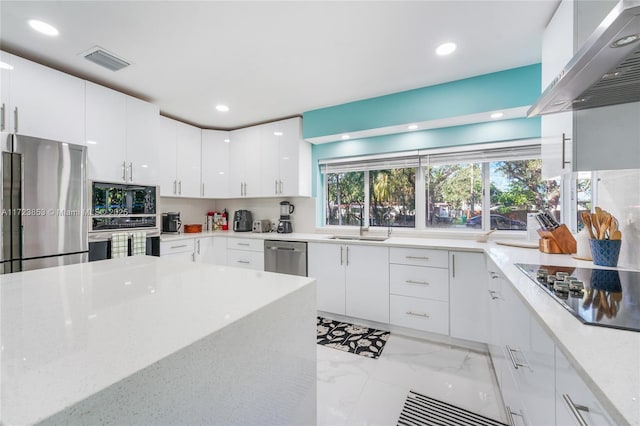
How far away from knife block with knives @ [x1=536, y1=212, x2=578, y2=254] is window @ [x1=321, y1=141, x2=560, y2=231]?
0.74 meters

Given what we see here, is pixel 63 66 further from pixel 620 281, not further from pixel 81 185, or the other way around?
pixel 620 281

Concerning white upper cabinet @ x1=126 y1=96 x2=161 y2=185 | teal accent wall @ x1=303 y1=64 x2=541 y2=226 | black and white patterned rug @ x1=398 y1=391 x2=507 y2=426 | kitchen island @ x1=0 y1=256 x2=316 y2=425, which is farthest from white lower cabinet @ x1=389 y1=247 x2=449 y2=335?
white upper cabinet @ x1=126 y1=96 x2=161 y2=185

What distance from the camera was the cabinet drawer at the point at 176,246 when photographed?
3020 mm

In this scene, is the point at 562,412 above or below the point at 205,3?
below

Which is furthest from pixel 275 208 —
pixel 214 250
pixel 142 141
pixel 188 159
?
pixel 142 141

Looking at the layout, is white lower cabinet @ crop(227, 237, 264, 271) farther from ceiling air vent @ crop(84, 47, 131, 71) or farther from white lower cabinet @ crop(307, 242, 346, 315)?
ceiling air vent @ crop(84, 47, 131, 71)

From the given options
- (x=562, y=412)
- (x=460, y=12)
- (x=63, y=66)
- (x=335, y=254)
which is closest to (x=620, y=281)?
A: (x=562, y=412)

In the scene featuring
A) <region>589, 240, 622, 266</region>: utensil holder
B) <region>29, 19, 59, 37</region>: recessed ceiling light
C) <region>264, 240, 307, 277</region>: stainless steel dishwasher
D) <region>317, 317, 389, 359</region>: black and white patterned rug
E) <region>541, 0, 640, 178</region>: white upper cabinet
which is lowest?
<region>317, 317, 389, 359</region>: black and white patterned rug

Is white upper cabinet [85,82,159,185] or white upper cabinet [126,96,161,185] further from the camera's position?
white upper cabinet [126,96,161,185]

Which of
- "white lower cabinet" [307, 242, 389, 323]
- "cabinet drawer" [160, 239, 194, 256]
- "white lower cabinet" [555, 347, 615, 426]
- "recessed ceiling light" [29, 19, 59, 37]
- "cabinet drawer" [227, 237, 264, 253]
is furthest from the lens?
"cabinet drawer" [227, 237, 264, 253]

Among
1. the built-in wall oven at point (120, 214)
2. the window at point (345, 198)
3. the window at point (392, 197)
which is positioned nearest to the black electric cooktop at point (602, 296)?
the window at point (392, 197)

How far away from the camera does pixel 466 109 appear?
2494 mm

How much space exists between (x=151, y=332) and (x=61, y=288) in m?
0.67

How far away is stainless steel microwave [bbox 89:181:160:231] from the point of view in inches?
95.9
